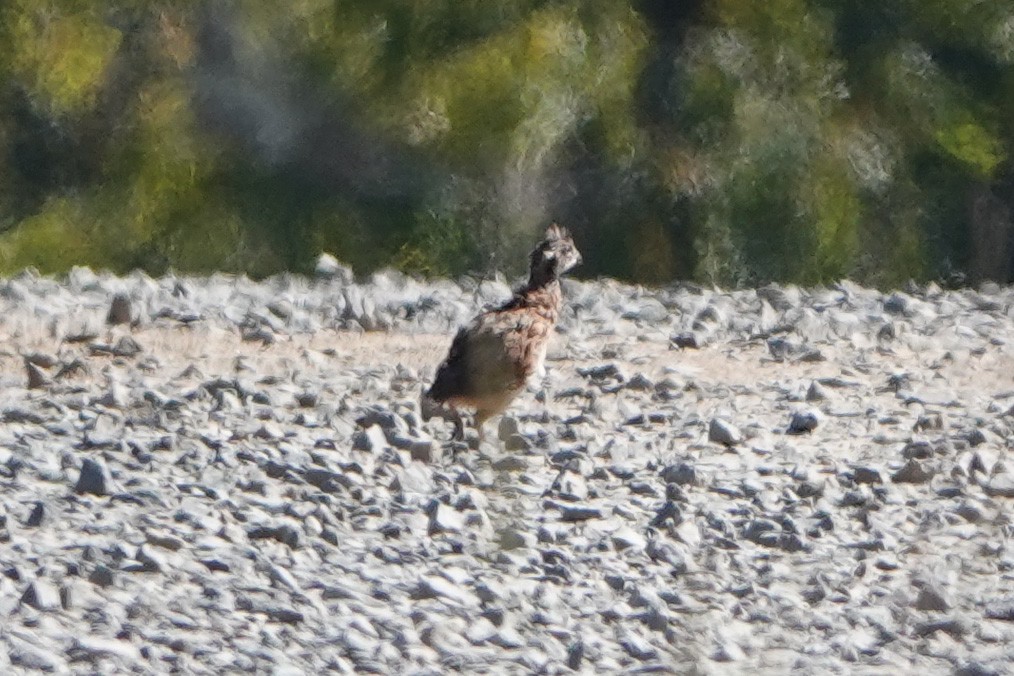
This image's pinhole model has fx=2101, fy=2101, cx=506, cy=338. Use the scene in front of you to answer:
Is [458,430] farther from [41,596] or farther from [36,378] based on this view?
[41,596]

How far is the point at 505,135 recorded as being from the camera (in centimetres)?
1852

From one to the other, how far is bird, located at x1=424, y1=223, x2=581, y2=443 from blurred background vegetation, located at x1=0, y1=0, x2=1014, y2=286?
9.91m

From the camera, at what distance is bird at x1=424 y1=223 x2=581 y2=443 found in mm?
7941

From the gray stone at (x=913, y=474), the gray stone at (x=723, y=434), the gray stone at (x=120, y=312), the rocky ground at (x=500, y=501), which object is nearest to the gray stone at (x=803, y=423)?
the rocky ground at (x=500, y=501)

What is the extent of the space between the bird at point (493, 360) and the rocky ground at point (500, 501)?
0.64 feet

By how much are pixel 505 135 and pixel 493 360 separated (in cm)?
1067

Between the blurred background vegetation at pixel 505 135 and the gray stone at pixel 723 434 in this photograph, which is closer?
the gray stone at pixel 723 434

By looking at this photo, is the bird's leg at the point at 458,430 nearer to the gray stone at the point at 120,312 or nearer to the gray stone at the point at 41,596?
the gray stone at the point at 41,596

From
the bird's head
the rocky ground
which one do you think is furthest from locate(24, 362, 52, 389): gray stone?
the bird's head

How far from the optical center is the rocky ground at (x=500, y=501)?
18.5 feet

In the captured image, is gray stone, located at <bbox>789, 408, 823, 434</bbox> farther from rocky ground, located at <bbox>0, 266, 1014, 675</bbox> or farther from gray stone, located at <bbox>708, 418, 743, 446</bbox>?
gray stone, located at <bbox>708, 418, 743, 446</bbox>

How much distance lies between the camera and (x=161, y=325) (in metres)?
10.7

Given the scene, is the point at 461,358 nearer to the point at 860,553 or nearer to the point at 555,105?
the point at 860,553

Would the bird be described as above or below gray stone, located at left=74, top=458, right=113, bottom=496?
above
